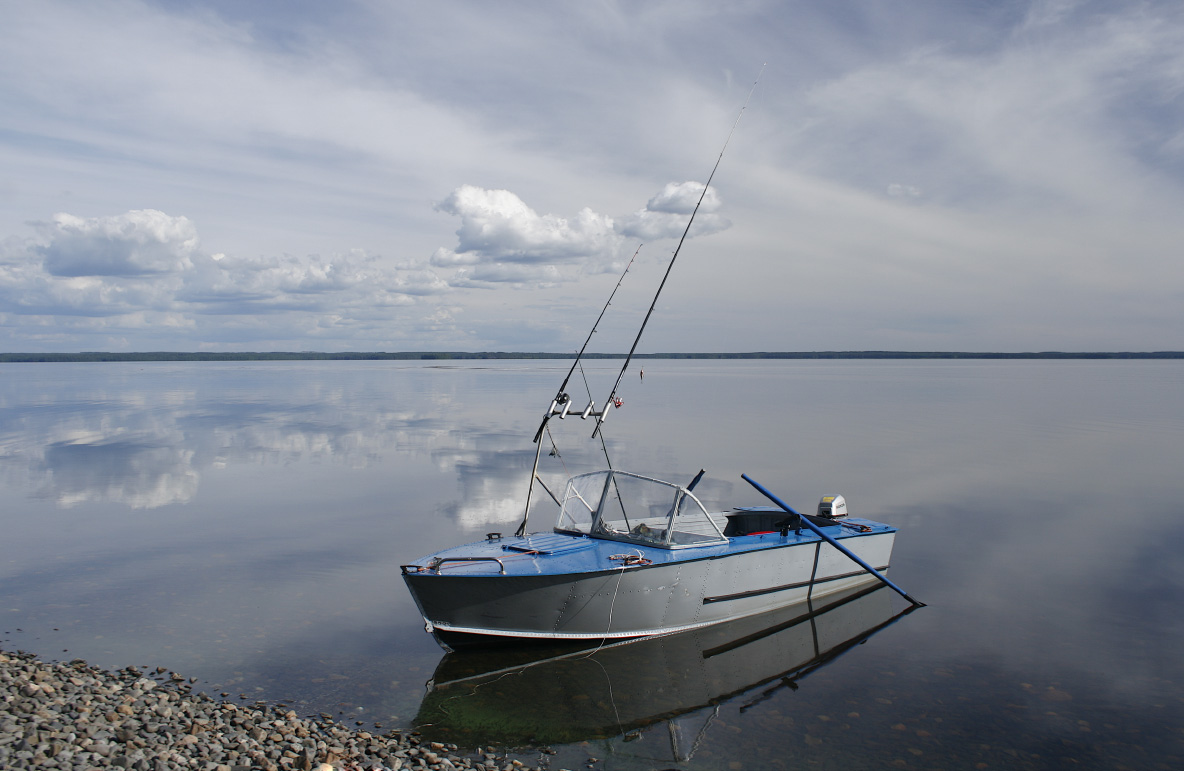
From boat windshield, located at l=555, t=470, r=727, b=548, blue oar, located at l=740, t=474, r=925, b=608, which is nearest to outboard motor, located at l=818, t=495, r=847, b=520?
blue oar, located at l=740, t=474, r=925, b=608

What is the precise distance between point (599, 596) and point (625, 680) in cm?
116

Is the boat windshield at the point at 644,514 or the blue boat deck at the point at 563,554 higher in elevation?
the boat windshield at the point at 644,514

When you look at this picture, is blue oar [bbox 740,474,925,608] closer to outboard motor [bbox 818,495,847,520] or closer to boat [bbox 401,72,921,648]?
boat [bbox 401,72,921,648]

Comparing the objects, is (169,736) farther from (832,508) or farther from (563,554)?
(832,508)

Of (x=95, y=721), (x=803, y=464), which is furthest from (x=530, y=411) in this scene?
(x=95, y=721)

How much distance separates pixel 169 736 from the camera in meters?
7.07

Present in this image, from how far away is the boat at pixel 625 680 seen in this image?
8.50 m

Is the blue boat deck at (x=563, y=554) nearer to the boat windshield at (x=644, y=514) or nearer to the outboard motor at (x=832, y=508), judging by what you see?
the boat windshield at (x=644, y=514)

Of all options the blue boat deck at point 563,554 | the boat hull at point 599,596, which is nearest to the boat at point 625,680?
the boat hull at point 599,596

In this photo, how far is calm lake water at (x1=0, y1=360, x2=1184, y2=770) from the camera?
847 centimetres

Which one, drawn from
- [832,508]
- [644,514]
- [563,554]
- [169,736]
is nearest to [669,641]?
[644,514]

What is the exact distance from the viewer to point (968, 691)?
30.6 ft

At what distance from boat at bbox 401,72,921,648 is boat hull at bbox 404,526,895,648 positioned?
0.06 feet

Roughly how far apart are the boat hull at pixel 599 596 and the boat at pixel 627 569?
2cm
